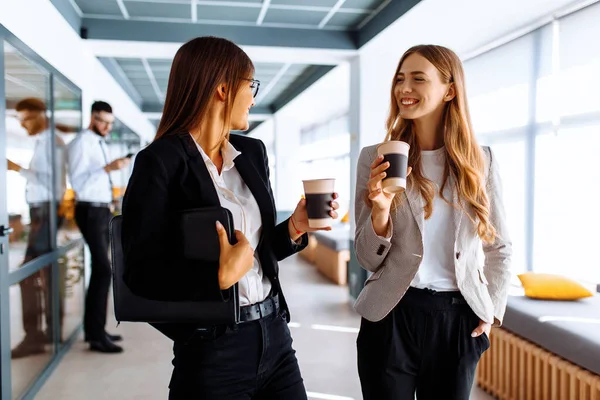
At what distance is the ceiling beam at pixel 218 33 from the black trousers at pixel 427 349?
14.0 ft

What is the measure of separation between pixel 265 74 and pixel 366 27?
2.83 m

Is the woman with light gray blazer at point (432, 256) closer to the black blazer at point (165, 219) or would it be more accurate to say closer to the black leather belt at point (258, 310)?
the black leather belt at point (258, 310)

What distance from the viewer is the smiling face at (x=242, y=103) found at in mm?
1265

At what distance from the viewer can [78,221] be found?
4.23 m

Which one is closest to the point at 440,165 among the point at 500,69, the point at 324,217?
the point at 324,217

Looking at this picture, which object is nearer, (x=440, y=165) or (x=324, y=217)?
(x=324, y=217)

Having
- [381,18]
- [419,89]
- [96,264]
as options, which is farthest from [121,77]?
[419,89]

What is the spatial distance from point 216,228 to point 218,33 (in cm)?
464

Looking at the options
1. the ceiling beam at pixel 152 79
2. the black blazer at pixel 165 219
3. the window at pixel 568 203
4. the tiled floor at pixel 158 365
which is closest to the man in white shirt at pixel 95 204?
the tiled floor at pixel 158 365

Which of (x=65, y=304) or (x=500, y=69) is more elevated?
(x=500, y=69)

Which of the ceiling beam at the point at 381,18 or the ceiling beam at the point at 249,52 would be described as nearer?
the ceiling beam at the point at 381,18

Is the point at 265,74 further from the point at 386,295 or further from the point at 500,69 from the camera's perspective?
the point at 386,295

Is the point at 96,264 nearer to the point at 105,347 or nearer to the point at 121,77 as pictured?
the point at 105,347

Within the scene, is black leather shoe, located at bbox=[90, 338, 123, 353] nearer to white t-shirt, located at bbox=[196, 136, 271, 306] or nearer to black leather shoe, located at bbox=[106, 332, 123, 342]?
black leather shoe, located at bbox=[106, 332, 123, 342]
